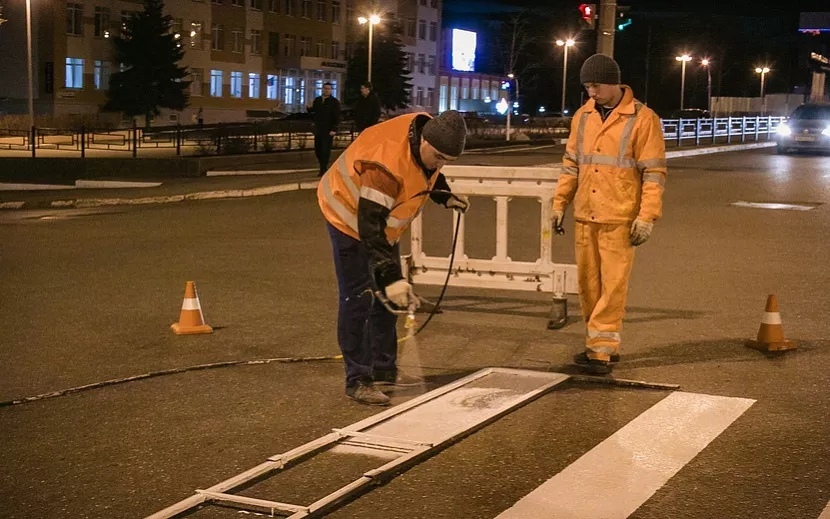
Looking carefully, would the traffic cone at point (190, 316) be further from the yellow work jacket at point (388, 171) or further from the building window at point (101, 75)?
the building window at point (101, 75)

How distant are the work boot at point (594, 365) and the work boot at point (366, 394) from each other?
4.86ft

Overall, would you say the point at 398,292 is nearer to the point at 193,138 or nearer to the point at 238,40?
the point at 193,138

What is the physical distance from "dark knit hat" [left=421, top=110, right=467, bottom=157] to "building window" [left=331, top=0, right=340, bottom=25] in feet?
261

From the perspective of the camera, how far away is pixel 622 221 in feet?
22.5

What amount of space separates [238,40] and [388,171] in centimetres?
7058

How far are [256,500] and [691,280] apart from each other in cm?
723

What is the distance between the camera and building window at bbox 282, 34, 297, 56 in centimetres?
7894

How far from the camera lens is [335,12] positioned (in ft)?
276

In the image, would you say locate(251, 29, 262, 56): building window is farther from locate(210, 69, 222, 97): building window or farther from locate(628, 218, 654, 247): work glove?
locate(628, 218, 654, 247): work glove

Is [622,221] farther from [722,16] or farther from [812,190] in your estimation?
[722,16]

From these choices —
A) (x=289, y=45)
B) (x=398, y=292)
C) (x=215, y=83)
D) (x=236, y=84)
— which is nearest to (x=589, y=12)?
(x=398, y=292)

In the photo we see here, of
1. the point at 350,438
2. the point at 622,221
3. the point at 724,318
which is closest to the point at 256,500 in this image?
the point at 350,438

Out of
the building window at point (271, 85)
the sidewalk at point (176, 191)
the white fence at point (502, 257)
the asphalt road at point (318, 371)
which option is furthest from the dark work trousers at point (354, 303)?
the building window at point (271, 85)

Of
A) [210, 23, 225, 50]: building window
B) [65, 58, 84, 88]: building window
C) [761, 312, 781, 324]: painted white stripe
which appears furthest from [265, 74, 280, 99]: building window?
[761, 312, 781, 324]: painted white stripe
